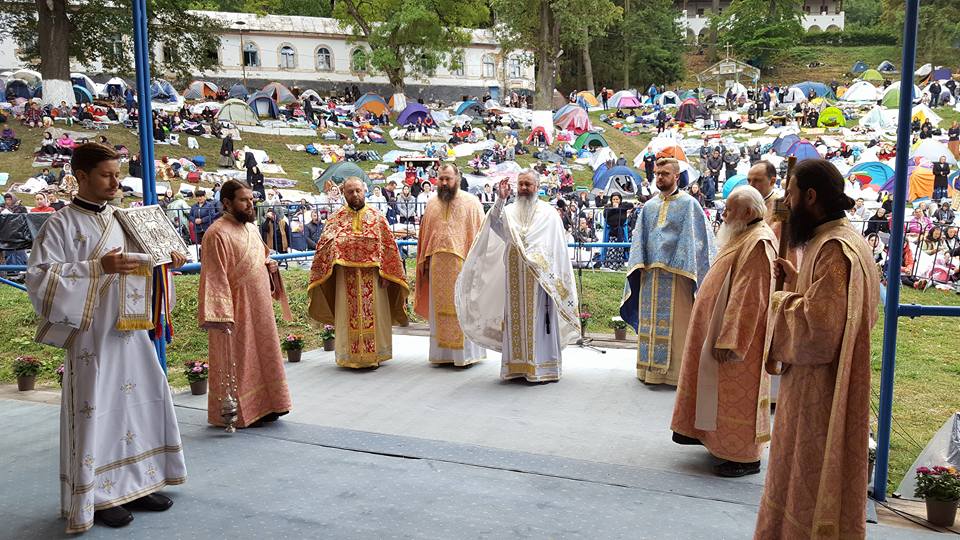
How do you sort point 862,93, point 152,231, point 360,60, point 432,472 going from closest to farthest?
point 152,231 → point 432,472 → point 360,60 → point 862,93

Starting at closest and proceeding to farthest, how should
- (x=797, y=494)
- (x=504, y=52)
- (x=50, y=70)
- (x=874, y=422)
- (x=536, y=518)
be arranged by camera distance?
(x=797, y=494) < (x=536, y=518) < (x=874, y=422) < (x=50, y=70) < (x=504, y=52)

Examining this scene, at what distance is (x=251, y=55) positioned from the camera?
44062 mm

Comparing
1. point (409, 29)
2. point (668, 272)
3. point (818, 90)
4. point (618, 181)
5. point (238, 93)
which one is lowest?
point (668, 272)

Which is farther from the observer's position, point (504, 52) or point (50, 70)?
point (504, 52)

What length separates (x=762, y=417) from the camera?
15.8 ft

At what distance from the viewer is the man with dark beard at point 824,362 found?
10.3ft

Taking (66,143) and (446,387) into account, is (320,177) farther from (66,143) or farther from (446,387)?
(446,387)

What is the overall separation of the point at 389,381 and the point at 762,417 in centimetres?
331

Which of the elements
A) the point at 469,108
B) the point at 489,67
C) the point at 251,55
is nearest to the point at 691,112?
the point at 469,108

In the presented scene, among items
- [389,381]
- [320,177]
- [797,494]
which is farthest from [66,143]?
[797,494]

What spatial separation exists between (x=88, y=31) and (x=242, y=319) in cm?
2629

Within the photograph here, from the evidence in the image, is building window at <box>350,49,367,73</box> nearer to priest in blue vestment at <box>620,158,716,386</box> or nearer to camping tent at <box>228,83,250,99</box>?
camping tent at <box>228,83,250,99</box>

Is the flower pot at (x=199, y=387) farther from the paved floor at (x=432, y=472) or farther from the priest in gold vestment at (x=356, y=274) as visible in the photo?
the priest in gold vestment at (x=356, y=274)

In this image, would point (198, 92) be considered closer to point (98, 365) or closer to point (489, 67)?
point (489, 67)
